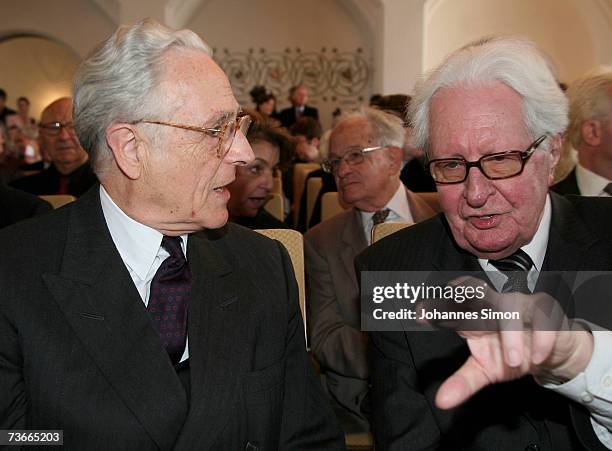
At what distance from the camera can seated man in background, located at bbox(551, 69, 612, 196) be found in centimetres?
302

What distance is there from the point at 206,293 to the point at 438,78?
69 cm

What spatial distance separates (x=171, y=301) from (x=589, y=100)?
2274 mm

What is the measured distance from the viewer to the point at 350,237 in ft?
9.41

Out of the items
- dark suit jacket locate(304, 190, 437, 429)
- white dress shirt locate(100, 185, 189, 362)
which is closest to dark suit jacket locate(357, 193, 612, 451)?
white dress shirt locate(100, 185, 189, 362)

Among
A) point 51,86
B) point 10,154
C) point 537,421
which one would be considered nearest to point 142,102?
point 537,421

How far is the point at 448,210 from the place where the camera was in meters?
1.60

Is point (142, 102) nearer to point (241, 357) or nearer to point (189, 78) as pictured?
point (189, 78)

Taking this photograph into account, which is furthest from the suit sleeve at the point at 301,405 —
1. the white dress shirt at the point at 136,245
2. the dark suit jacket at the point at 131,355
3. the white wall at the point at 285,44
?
the white wall at the point at 285,44

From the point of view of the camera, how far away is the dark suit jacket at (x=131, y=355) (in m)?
1.38

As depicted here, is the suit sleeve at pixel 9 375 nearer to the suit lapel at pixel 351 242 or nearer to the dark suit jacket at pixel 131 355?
the dark suit jacket at pixel 131 355

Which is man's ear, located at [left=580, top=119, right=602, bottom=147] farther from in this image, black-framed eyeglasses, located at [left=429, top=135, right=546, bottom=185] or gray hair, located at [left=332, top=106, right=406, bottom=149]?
black-framed eyeglasses, located at [left=429, top=135, right=546, bottom=185]

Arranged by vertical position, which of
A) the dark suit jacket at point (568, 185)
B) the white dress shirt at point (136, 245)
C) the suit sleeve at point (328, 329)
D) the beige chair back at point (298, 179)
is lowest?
the beige chair back at point (298, 179)

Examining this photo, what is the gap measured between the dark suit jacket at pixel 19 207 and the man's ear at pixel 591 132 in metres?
2.23

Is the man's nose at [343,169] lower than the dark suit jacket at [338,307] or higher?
higher
